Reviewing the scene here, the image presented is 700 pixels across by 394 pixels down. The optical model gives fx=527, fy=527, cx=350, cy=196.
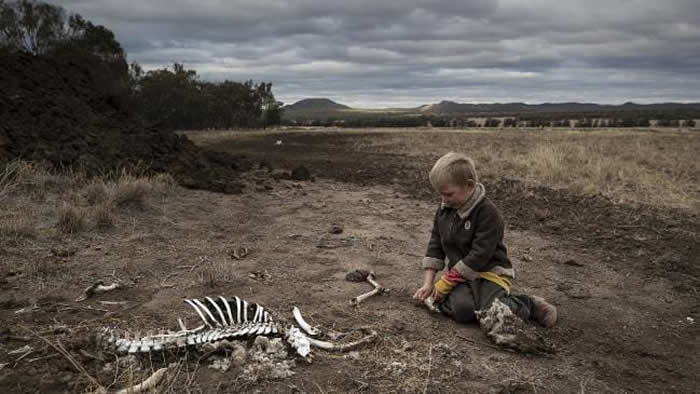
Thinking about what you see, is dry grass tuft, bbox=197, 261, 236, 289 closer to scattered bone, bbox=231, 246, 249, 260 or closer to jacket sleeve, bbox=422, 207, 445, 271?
scattered bone, bbox=231, 246, 249, 260

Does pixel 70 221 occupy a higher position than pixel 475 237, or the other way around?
pixel 475 237

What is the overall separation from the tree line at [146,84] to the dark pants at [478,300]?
Result: 411 inches

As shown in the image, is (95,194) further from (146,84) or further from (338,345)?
(146,84)

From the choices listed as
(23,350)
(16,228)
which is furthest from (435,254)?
(16,228)

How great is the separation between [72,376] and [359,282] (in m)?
2.37

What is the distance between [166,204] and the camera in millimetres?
7531

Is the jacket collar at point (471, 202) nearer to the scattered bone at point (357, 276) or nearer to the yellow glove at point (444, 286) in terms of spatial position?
the yellow glove at point (444, 286)

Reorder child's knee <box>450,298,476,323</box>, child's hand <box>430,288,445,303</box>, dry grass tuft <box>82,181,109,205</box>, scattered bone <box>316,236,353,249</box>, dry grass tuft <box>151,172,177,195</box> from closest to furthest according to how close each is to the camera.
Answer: child's knee <box>450,298,476,323</box> → child's hand <box>430,288,445,303</box> → scattered bone <box>316,236,353,249</box> → dry grass tuft <box>82,181,109,205</box> → dry grass tuft <box>151,172,177,195</box>

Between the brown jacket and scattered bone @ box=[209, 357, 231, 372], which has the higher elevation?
the brown jacket

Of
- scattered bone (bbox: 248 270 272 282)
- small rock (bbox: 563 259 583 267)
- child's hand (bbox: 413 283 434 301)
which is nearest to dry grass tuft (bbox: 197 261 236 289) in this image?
scattered bone (bbox: 248 270 272 282)

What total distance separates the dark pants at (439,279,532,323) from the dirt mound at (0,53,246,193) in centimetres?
Result: 629

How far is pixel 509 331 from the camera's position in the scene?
3.27m

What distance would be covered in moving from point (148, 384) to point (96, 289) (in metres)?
1.82

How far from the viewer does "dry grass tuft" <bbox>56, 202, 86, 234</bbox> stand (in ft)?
18.4
